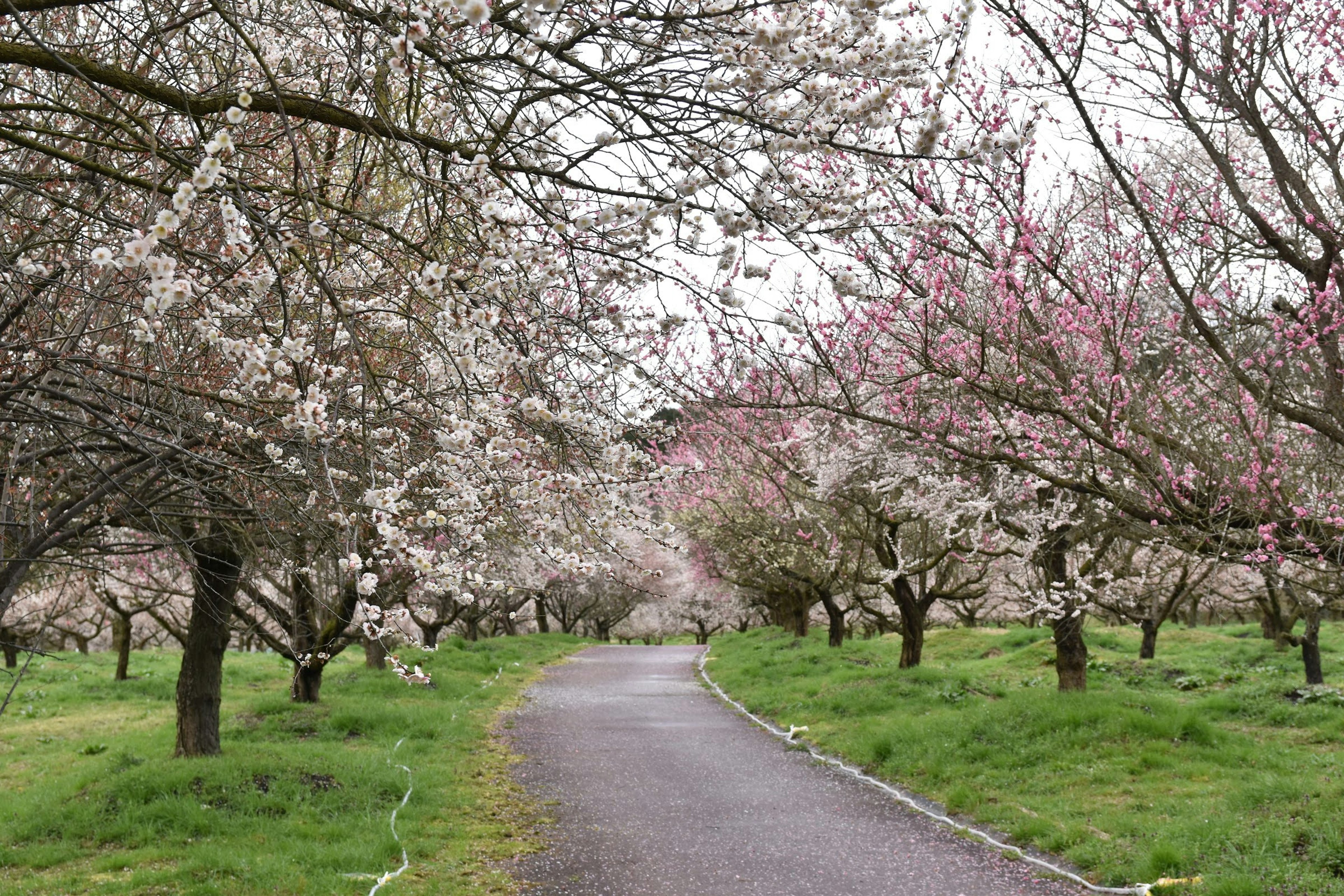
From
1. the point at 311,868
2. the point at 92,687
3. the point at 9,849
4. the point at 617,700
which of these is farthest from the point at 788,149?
the point at 92,687

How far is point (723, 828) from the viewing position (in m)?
8.66

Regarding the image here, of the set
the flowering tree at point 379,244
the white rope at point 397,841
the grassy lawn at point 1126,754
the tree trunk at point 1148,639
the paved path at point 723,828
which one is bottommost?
the paved path at point 723,828

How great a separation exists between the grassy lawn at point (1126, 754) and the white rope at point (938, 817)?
0.17 metres

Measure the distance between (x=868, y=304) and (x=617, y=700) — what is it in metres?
13.5

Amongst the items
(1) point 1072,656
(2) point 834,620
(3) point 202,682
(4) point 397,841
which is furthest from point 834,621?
(4) point 397,841

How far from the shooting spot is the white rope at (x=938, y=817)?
6.57 metres

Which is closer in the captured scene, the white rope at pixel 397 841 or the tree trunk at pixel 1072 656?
the white rope at pixel 397 841

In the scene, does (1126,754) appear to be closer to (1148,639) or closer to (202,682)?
(202,682)

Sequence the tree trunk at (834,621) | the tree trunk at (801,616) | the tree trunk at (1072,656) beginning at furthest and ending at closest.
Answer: the tree trunk at (801,616) < the tree trunk at (834,621) < the tree trunk at (1072,656)

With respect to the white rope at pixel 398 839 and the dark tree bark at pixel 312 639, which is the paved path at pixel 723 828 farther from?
the dark tree bark at pixel 312 639

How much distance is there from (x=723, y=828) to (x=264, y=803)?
4026 millimetres

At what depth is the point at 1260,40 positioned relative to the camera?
5.90 metres

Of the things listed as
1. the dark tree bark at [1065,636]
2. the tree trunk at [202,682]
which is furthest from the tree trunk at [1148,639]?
the tree trunk at [202,682]

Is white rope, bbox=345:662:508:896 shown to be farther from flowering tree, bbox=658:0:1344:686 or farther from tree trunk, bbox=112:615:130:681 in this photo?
tree trunk, bbox=112:615:130:681
